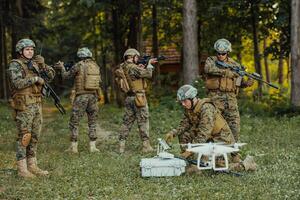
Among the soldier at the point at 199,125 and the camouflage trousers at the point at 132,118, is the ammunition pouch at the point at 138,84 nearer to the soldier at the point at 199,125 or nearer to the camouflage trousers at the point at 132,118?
the camouflage trousers at the point at 132,118

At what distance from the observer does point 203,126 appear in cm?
868

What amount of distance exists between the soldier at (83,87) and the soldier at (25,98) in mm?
2414

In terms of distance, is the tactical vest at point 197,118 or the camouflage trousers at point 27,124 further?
the camouflage trousers at point 27,124

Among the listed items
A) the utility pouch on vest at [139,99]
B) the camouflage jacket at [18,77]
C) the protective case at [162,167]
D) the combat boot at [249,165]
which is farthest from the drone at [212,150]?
the utility pouch on vest at [139,99]

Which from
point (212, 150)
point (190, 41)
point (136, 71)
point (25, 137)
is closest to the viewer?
point (212, 150)

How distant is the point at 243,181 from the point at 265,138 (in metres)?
4.63

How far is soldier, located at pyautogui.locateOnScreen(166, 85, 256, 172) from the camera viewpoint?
867cm

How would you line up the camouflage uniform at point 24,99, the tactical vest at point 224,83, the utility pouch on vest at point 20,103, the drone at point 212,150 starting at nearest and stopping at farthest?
the drone at point 212,150, the camouflage uniform at point 24,99, the utility pouch on vest at point 20,103, the tactical vest at point 224,83

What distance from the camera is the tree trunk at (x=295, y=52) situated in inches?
642

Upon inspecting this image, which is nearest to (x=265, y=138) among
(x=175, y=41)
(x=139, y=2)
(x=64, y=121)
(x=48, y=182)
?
(x=48, y=182)

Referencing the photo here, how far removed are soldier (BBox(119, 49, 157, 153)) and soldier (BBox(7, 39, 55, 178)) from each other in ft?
8.96

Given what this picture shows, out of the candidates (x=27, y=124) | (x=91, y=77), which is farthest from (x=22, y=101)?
(x=91, y=77)

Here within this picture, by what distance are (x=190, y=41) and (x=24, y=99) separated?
10029 mm

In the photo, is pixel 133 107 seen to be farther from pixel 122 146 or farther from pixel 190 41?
pixel 190 41
